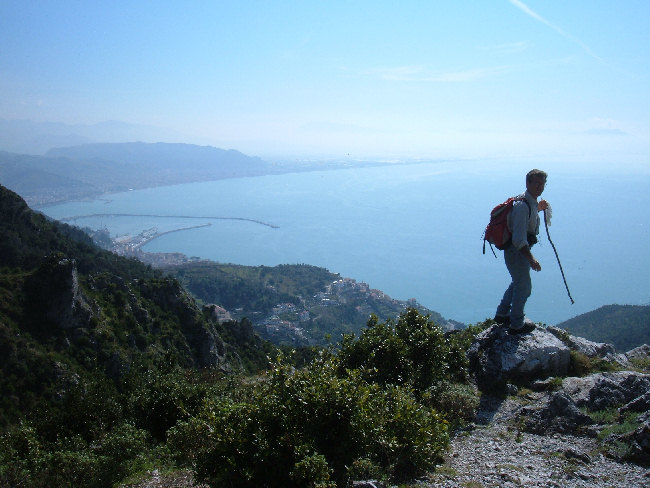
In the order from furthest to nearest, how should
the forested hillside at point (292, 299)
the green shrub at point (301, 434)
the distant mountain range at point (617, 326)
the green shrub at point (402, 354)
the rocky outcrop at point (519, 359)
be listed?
the forested hillside at point (292, 299) < the distant mountain range at point (617, 326) < the rocky outcrop at point (519, 359) < the green shrub at point (402, 354) < the green shrub at point (301, 434)

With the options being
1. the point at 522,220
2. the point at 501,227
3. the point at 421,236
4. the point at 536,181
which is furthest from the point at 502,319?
the point at 421,236

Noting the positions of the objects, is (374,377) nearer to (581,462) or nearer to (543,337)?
(581,462)

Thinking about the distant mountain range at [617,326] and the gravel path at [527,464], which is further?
the distant mountain range at [617,326]

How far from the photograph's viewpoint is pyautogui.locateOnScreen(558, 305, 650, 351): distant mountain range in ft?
98.4

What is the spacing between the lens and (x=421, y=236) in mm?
118000

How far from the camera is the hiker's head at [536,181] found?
600 cm

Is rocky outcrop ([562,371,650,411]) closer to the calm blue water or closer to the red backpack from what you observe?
the red backpack

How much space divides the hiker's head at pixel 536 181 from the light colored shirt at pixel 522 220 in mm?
87

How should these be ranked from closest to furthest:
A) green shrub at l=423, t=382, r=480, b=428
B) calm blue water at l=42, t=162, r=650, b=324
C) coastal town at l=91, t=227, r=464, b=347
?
1. green shrub at l=423, t=382, r=480, b=428
2. coastal town at l=91, t=227, r=464, b=347
3. calm blue water at l=42, t=162, r=650, b=324

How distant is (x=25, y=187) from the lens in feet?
521

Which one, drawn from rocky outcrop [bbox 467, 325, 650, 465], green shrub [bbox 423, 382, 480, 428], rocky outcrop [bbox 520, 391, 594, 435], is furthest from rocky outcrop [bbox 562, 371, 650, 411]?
green shrub [bbox 423, 382, 480, 428]

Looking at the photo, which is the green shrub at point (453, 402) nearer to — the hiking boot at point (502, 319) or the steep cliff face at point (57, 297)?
the hiking boot at point (502, 319)

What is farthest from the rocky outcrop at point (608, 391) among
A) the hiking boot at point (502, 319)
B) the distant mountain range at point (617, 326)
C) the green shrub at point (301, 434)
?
the distant mountain range at point (617, 326)

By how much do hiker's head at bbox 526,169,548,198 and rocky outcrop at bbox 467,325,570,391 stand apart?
239cm
